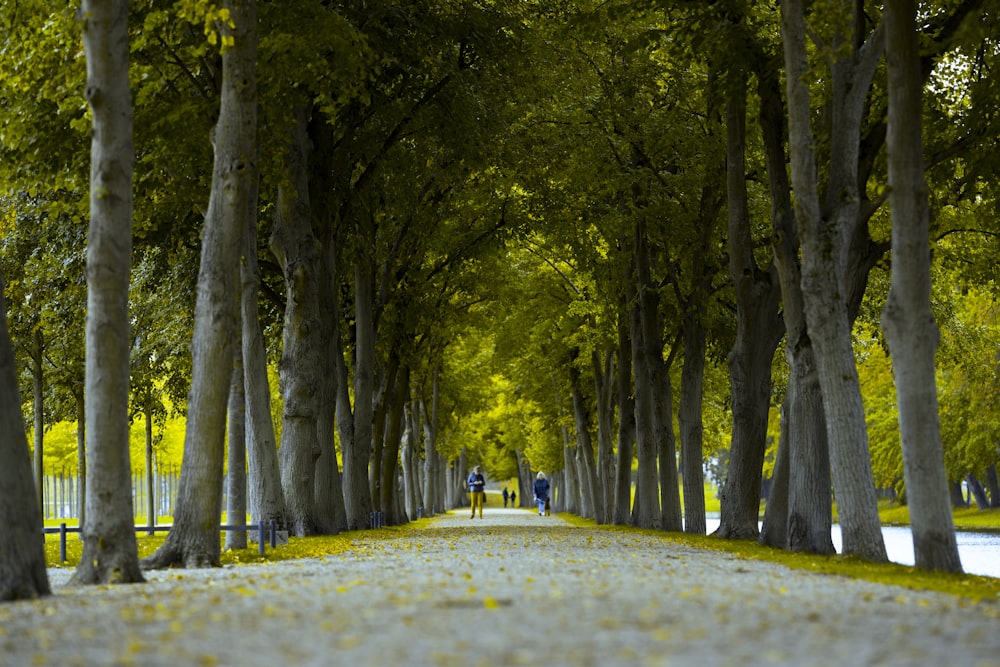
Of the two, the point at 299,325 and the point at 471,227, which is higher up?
the point at 471,227

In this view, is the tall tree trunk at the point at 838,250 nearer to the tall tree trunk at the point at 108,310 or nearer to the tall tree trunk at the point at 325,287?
the tall tree trunk at the point at 108,310

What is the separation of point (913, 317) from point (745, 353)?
7.90 metres

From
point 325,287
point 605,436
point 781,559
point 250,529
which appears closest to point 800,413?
point 781,559

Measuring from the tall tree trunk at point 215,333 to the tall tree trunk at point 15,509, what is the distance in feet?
12.2

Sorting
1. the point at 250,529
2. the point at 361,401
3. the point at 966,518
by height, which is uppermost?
the point at 361,401

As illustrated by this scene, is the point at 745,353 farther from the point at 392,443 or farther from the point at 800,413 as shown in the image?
the point at 392,443

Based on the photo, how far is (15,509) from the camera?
10.7m

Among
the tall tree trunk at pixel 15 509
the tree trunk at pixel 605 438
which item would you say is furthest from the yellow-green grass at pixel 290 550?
the tree trunk at pixel 605 438

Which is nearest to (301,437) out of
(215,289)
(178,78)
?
(178,78)

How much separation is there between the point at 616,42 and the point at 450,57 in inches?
193

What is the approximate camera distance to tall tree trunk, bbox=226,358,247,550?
17.3 m

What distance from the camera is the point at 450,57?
2277cm

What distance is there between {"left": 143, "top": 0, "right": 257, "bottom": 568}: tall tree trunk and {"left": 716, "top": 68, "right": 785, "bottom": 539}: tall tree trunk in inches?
338

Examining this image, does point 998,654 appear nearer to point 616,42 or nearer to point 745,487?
point 745,487
